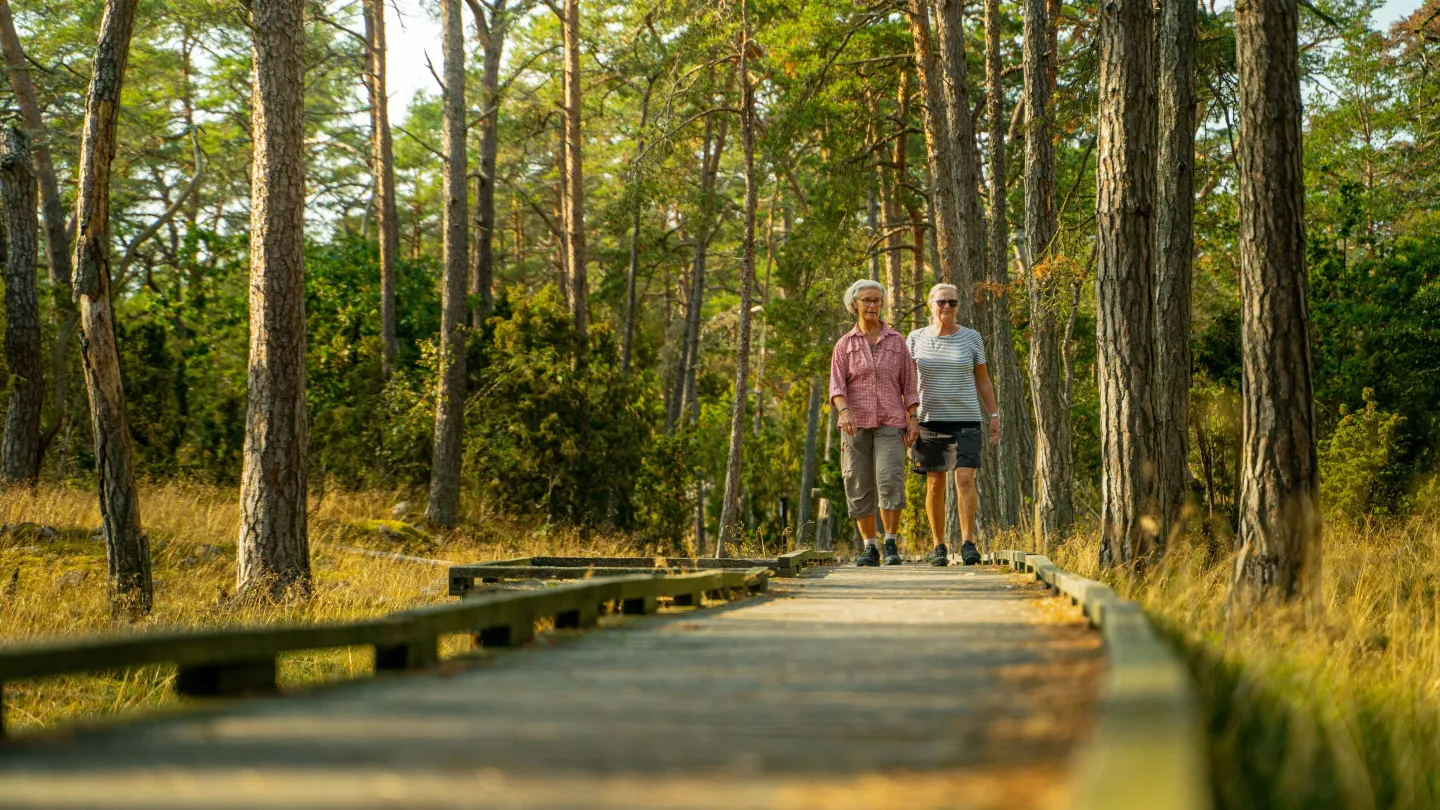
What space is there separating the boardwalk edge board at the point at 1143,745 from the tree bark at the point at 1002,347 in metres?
16.1

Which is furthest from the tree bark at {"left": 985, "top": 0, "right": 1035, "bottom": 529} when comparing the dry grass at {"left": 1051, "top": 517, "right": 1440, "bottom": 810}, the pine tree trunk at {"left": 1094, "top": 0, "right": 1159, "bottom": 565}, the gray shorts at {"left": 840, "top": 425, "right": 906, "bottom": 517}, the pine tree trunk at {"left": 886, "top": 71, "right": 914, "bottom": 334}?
the dry grass at {"left": 1051, "top": 517, "right": 1440, "bottom": 810}

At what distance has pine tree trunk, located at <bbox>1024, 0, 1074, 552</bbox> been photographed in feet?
49.5

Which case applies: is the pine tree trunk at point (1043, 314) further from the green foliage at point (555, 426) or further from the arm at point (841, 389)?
the green foliage at point (555, 426)

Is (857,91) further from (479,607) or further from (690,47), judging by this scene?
(479,607)

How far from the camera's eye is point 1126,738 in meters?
2.52

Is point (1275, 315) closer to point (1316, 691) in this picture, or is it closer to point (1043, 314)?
point (1316, 691)

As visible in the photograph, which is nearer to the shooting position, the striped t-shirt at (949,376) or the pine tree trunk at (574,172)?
the striped t-shirt at (949,376)

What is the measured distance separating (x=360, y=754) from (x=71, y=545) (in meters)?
13.7

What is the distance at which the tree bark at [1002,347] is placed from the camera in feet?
65.2

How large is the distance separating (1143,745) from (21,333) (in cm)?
2169

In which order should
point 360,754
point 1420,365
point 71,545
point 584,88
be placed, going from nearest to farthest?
point 360,754 < point 71,545 < point 1420,365 < point 584,88

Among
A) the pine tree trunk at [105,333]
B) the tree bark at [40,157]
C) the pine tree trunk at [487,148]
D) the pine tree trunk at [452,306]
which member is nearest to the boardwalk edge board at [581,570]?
the pine tree trunk at [105,333]

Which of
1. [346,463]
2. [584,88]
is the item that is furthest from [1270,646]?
[584,88]

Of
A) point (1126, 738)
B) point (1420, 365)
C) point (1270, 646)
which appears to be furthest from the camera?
point (1420, 365)
